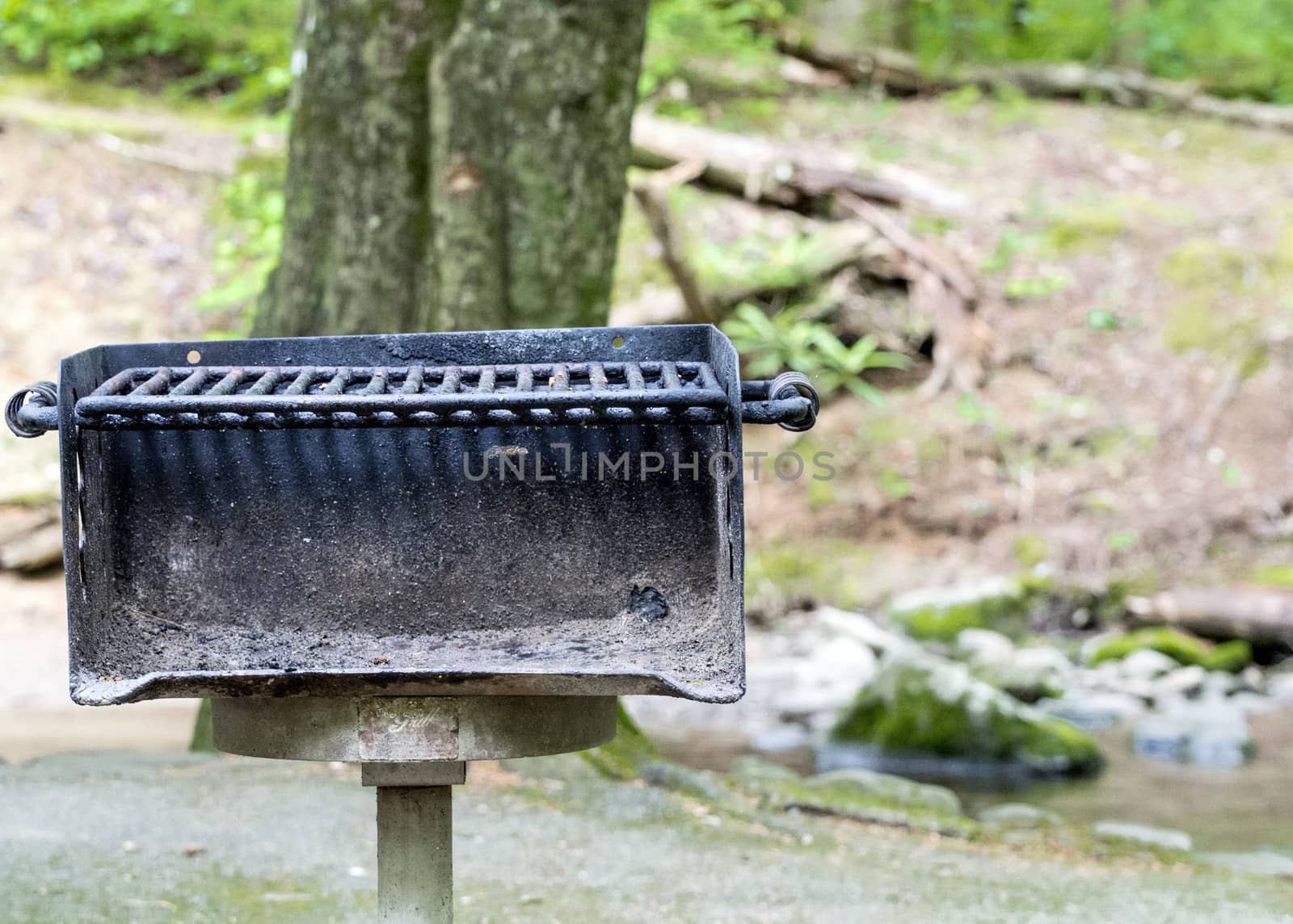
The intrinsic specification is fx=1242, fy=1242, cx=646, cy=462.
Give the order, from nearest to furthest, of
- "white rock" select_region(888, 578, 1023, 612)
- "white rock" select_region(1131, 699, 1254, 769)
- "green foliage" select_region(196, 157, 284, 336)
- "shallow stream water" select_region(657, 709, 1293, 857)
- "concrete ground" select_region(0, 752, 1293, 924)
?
"concrete ground" select_region(0, 752, 1293, 924) < "shallow stream water" select_region(657, 709, 1293, 857) < "white rock" select_region(1131, 699, 1254, 769) < "white rock" select_region(888, 578, 1023, 612) < "green foliage" select_region(196, 157, 284, 336)

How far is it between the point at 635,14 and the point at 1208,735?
14.1 ft

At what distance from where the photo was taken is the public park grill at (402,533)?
2.04 meters

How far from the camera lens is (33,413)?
2.07 meters

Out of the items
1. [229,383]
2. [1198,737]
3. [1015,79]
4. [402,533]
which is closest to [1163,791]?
[1198,737]

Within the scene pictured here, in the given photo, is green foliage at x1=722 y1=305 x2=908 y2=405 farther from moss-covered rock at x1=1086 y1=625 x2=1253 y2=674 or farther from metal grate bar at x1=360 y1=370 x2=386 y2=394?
metal grate bar at x1=360 y1=370 x2=386 y2=394

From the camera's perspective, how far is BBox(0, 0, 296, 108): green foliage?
10672 millimetres

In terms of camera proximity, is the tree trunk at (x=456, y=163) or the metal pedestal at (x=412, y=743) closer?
the metal pedestal at (x=412, y=743)

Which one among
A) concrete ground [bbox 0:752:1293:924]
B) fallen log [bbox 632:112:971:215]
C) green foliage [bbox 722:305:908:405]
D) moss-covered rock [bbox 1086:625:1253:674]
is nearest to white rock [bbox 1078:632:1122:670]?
moss-covered rock [bbox 1086:625:1253:674]

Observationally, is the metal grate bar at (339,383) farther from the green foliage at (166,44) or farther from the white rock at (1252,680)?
the green foliage at (166,44)

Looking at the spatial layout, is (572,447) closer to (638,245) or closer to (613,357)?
(613,357)

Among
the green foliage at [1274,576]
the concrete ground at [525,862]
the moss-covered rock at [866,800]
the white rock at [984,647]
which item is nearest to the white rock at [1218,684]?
the green foliage at [1274,576]

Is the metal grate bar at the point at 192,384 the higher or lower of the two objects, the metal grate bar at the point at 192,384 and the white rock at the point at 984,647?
the higher

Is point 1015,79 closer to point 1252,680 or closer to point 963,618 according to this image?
point 963,618

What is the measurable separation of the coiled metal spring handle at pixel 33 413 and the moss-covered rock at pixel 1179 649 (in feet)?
20.8
